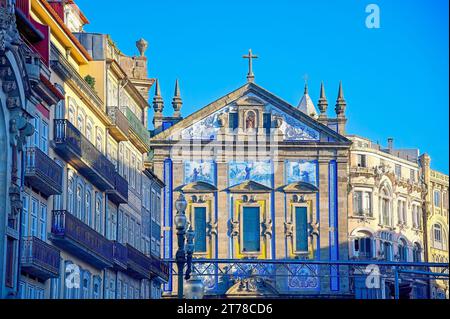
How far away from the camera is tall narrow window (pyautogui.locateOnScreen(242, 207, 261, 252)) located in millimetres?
76938

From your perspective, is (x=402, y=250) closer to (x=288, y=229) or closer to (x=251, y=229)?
(x=288, y=229)

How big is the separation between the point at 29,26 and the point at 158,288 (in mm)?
20697

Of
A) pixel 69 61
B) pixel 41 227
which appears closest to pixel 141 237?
pixel 69 61

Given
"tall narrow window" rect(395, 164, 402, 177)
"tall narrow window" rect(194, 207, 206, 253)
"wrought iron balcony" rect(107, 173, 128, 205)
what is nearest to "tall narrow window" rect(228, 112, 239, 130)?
"tall narrow window" rect(194, 207, 206, 253)

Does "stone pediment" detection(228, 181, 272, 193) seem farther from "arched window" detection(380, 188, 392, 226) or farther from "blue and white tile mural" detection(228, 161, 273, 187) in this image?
"arched window" detection(380, 188, 392, 226)

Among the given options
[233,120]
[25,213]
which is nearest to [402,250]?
[233,120]

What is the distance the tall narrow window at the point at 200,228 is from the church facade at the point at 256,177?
0.05 metres

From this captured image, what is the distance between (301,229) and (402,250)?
46.9 feet

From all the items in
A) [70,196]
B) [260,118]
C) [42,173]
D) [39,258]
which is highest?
[260,118]

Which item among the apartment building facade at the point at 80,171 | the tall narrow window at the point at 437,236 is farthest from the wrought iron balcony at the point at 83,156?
the tall narrow window at the point at 437,236

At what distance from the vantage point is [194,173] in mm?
77562

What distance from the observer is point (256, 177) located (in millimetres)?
76875

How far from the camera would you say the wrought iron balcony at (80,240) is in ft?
118
